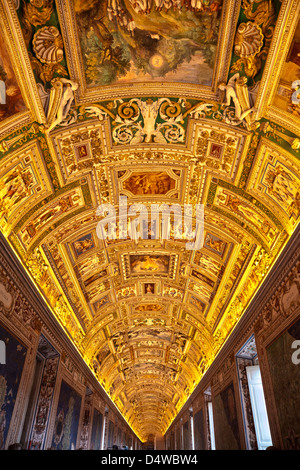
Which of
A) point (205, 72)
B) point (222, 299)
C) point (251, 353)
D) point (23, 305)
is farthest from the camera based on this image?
point (222, 299)

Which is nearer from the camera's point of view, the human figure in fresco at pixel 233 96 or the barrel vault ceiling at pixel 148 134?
the barrel vault ceiling at pixel 148 134

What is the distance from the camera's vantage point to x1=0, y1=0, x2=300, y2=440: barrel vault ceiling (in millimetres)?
7363

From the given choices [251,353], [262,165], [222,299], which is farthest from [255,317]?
[262,165]

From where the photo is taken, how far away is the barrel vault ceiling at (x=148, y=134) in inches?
290

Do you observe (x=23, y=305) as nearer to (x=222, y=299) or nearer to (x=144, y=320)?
(x=222, y=299)

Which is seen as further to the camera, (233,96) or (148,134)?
(148,134)

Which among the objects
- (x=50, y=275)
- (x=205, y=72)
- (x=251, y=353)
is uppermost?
(x=205, y=72)

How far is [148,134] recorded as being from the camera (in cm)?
1027

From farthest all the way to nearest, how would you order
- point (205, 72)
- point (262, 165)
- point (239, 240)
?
point (239, 240) < point (262, 165) < point (205, 72)

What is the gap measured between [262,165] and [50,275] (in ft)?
29.8

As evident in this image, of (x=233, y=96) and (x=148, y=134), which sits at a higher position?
(x=148, y=134)

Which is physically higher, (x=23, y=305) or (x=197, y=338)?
(x=197, y=338)

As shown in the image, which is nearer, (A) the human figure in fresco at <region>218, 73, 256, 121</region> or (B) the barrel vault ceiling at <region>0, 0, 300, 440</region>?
(B) the barrel vault ceiling at <region>0, 0, 300, 440</region>

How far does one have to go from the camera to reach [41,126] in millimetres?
8758
